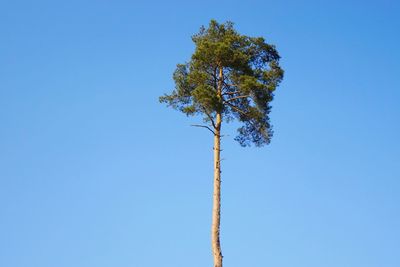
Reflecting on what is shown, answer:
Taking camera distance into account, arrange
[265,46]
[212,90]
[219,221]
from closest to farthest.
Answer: [219,221] < [212,90] < [265,46]

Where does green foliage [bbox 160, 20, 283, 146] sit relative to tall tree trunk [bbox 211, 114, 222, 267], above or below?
above

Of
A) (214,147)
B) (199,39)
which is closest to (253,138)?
(214,147)

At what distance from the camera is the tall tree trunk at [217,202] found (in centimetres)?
2280

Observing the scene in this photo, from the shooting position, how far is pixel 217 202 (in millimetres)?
23672

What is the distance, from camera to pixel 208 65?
26.5 m

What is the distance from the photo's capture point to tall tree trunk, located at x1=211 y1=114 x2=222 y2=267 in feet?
74.8

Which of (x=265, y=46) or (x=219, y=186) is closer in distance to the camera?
(x=219, y=186)

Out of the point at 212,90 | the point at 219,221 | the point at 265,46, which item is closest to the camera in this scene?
the point at 219,221

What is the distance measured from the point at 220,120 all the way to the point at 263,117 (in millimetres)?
2670

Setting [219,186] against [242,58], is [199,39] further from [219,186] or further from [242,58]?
[219,186]

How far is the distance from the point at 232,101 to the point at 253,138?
82.2 inches

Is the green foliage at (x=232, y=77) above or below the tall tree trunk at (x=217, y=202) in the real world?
above

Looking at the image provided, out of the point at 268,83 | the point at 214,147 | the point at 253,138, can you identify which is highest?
the point at 268,83

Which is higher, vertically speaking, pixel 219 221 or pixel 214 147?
pixel 214 147
